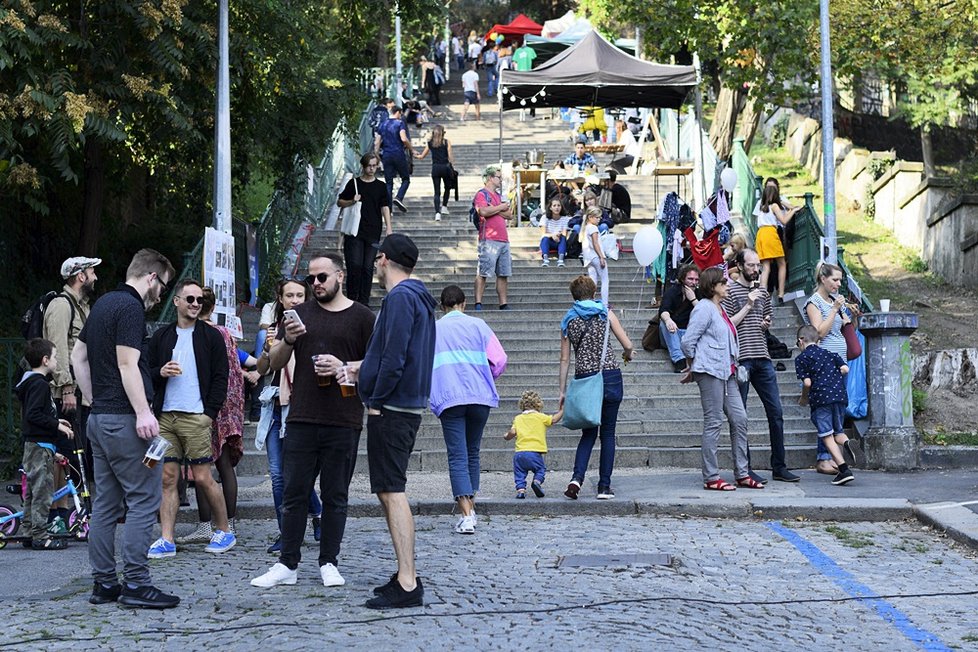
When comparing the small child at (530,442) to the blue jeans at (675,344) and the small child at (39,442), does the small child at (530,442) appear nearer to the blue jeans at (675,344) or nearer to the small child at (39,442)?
the small child at (39,442)

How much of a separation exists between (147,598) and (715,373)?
5.52 meters

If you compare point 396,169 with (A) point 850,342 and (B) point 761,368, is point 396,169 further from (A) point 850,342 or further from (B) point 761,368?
(B) point 761,368

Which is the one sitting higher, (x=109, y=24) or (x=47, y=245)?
(x=109, y=24)

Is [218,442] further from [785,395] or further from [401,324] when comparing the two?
[785,395]

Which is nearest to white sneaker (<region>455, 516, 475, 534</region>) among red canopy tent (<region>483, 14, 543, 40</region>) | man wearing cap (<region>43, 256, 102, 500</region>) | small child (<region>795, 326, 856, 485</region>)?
Result: man wearing cap (<region>43, 256, 102, 500</region>)

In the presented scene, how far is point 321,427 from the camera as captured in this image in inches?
283

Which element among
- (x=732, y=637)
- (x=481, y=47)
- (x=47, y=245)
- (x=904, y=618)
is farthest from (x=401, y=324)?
(x=481, y=47)

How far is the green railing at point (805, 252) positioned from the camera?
16547mm

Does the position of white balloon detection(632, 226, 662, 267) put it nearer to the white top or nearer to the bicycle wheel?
the white top

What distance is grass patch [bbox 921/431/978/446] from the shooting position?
42.1 feet

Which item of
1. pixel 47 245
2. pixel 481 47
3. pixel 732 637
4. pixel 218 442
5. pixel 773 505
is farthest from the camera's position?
pixel 481 47

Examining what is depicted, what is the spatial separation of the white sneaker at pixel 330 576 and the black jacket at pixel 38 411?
9.90 ft

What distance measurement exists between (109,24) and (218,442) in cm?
675

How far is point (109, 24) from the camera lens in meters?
14.0
